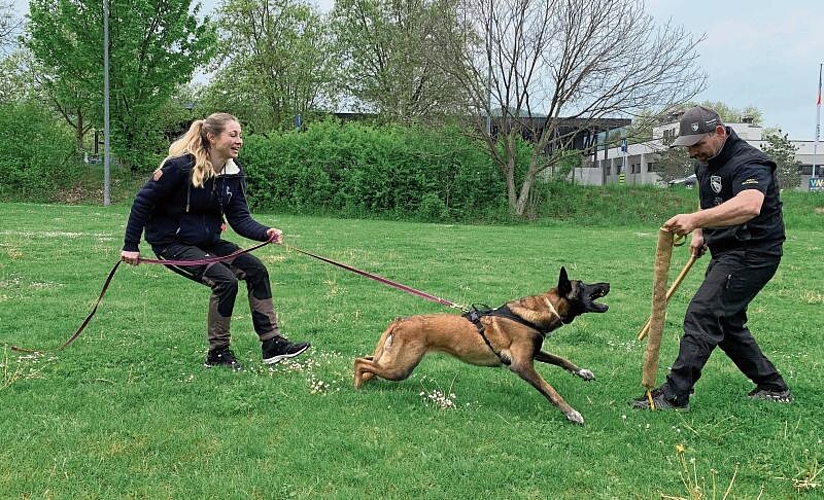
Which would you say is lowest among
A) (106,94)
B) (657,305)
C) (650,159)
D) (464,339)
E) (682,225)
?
(464,339)

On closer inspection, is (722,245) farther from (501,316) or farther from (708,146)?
(501,316)

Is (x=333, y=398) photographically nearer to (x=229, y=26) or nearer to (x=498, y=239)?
(x=498, y=239)

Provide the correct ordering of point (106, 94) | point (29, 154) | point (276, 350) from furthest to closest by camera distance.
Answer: point (29, 154)
point (106, 94)
point (276, 350)

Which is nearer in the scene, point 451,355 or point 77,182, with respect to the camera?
point 451,355

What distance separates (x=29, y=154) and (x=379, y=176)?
58.4ft

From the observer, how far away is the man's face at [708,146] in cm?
463

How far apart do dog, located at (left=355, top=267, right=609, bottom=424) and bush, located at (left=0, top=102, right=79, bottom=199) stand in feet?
104

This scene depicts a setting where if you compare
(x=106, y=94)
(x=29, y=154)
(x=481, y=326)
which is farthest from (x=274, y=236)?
(x=29, y=154)

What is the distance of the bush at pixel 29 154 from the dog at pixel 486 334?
31.6 meters

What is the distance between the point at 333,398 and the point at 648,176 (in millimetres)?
73902

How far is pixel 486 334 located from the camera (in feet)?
16.7

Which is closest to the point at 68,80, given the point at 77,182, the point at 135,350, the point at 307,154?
the point at 77,182

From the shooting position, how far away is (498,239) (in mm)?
18391

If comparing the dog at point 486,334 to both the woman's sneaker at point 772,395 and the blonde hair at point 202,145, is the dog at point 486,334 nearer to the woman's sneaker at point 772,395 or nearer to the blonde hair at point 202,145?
the woman's sneaker at point 772,395
